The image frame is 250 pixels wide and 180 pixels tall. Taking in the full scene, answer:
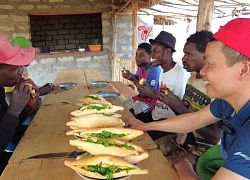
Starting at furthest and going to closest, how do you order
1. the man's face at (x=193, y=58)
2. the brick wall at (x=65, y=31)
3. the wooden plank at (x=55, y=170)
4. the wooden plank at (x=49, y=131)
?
the brick wall at (x=65, y=31), the man's face at (x=193, y=58), the wooden plank at (x=49, y=131), the wooden plank at (x=55, y=170)

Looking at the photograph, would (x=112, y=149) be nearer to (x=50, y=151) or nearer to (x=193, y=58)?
(x=50, y=151)

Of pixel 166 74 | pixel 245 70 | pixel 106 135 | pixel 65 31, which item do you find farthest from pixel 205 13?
pixel 65 31

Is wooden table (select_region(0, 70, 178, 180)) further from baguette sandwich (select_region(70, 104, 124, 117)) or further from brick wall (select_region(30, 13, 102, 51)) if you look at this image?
brick wall (select_region(30, 13, 102, 51))

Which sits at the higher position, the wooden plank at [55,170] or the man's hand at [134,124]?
the wooden plank at [55,170]

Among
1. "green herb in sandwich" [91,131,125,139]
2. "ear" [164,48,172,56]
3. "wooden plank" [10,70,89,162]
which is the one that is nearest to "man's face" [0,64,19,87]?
"wooden plank" [10,70,89,162]

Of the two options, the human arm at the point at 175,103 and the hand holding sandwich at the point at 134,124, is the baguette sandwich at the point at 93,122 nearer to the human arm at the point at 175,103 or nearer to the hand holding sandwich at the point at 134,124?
the hand holding sandwich at the point at 134,124

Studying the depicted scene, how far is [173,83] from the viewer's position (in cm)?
288

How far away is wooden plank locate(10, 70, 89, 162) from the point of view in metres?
1.60

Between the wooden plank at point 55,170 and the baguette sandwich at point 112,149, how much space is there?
0.35 ft

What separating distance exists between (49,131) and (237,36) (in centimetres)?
130

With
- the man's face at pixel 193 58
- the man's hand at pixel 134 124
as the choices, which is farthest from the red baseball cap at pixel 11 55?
the man's face at pixel 193 58

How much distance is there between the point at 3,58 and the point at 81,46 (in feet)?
23.8

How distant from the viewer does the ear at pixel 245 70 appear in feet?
3.69

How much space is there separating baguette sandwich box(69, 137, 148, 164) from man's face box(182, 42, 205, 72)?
54.8 inches
